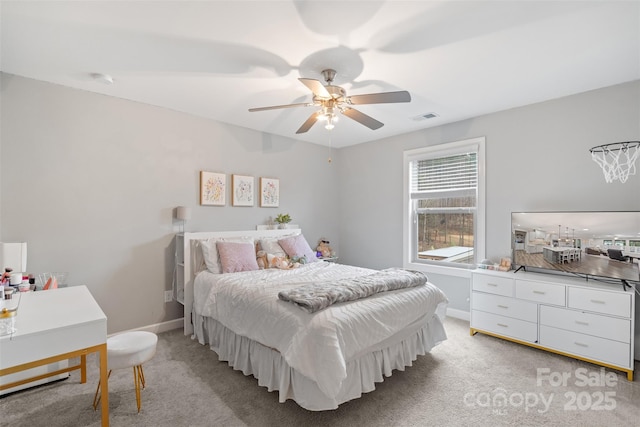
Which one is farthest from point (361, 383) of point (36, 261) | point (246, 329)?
point (36, 261)

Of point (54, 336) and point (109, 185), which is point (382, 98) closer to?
point (54, 336)

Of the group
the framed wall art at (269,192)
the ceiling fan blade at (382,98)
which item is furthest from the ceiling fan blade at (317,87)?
the framed wall art at (269,192)

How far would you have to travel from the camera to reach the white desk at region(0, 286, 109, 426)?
133 cm

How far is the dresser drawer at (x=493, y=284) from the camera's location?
3092 millimetres

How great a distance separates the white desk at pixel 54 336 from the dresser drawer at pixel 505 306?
10.9 feet

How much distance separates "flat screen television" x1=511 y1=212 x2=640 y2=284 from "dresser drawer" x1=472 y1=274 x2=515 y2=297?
0.33 m

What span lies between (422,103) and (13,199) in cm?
400

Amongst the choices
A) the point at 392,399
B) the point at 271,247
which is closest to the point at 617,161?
the point at 392,399

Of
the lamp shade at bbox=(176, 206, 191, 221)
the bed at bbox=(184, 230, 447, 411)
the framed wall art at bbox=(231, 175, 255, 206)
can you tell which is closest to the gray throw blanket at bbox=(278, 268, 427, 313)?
the bed at bbox=(184, 230, 447, 411)

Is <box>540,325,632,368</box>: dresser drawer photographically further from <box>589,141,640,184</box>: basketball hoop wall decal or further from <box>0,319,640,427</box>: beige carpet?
<box>589,141,640,184</box>: basketball hoop wall decal

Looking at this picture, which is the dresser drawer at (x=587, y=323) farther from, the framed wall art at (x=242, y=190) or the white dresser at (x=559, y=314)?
the framed wall art at (x=242, y=190)

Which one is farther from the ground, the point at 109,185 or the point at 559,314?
the point at 109,185

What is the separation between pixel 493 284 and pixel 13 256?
169 inches

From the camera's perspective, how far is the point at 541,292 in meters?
2.90
